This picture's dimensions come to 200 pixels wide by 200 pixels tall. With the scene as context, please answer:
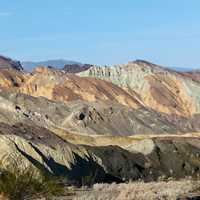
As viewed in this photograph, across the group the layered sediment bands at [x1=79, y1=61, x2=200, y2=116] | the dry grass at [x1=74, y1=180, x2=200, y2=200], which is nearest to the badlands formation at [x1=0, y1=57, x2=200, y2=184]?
the layered sediment bands at [x1=79, y1=61, x2=200, y2=116]

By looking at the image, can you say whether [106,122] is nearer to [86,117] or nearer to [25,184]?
[86,117]

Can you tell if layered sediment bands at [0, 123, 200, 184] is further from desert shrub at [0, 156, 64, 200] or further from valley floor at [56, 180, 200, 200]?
desert shrub at [0, 156, 64, 200]

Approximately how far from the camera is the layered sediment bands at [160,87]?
10962 centimetres

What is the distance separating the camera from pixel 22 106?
84.6 meters

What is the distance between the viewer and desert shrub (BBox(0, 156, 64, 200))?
12609 mm

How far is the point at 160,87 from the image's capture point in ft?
370

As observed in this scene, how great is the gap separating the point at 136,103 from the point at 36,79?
690 inches

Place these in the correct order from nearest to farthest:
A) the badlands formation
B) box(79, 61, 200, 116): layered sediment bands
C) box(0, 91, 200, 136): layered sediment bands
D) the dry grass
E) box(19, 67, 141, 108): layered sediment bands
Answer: the dry grass, the badlands formation, box(0, 91, 200, 136): layered sediment bands, box(19, 67, 141, 108): layered sediment bands, box(79, 61, 200, 116): layered sediment bands

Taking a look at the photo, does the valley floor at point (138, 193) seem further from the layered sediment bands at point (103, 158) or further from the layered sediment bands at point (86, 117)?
the layered sediment bands at point (86, 117)

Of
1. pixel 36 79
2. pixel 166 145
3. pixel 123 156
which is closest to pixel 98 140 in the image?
pixel 166 145

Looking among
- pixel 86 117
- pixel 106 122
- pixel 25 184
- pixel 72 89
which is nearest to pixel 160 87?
pixel 72 89

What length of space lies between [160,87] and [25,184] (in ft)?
330

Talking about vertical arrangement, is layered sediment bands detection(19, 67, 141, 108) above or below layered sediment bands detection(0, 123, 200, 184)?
above

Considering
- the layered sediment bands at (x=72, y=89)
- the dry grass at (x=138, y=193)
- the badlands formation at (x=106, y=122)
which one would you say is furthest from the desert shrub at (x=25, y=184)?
the layered sediment bands at (x=72, y=89)
